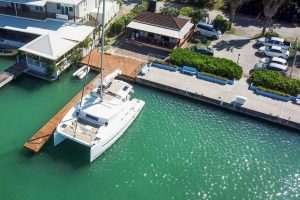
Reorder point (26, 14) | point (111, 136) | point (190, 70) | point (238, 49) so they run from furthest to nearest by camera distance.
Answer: point (238, 49) → point (26, 14) → point (190, 70) → point (111, 136)

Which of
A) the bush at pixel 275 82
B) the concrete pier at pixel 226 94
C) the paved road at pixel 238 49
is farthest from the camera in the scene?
the paved road at pixel 238 49

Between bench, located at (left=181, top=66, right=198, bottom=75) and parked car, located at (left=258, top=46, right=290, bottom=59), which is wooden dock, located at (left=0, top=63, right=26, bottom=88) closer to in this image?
bench, located at (left=181, top=66, right=198, bottom=75)

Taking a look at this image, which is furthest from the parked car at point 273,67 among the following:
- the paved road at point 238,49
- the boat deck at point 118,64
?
the boat deck at point 118,64

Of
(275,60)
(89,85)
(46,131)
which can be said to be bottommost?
(46,131)

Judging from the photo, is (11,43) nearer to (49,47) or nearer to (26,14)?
(26,14)

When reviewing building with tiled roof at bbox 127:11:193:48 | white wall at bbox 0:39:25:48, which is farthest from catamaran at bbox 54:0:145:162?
white wall at bbox 0:39:25:48

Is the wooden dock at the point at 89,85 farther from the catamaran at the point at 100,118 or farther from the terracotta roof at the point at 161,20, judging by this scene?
the terracotta roof at the point at 161,20

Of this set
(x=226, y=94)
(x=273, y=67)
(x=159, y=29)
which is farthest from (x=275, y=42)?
(x=159, y=29)
